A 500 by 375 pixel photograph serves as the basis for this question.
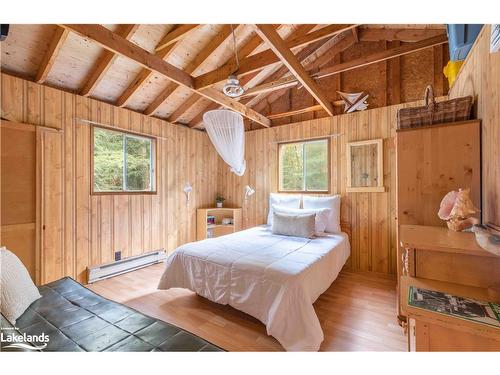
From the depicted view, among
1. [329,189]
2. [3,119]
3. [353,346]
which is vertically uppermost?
[3,119]

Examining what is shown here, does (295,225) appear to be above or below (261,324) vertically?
above

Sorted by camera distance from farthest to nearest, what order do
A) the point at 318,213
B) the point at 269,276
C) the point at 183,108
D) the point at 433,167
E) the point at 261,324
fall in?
the point at 183,108 < the point at 318,213 < the point at 261,324 < the point at 269,276 < the point at 433,167

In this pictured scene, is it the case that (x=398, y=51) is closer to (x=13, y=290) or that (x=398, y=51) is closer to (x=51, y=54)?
(x=51, y=54)

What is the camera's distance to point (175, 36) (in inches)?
92.3

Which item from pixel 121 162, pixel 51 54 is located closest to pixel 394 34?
pixel 51 54

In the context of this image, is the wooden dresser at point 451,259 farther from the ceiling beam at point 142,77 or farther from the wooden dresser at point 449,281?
the ceiling beam at point 142,77

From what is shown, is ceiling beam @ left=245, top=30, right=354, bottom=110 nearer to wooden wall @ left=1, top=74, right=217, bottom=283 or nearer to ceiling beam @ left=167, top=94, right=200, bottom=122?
ceiling beam @ left=167, top=94, right=200, bottom=122

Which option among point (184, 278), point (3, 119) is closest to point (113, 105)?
point (3, 119)

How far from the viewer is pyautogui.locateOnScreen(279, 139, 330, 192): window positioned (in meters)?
3.53

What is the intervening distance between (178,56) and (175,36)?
1.28ft

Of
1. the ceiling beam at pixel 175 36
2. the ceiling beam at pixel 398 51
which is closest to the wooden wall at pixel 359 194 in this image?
the ceiling beam at pixel 398 51
